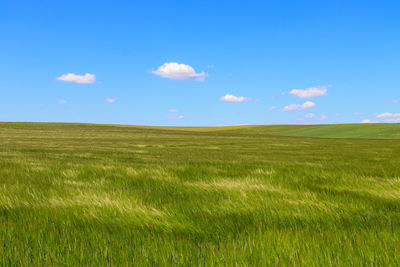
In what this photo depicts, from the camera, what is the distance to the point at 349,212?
3105 millimetres

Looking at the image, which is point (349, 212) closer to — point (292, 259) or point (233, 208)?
point (233, 208)

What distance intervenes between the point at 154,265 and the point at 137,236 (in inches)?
24.6

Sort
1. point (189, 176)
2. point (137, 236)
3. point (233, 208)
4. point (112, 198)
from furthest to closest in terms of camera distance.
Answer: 1. point (189, 176)
2. point (112, 198)
3. point (233, 208)
4. point (137, 236)

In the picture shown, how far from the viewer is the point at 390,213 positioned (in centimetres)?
305

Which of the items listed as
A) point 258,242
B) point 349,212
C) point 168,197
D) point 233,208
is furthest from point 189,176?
point 258,242

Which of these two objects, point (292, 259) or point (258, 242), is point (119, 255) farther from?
point (292, 259)

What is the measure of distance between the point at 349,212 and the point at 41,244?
3226mm

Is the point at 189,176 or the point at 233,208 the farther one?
the point at 189,176

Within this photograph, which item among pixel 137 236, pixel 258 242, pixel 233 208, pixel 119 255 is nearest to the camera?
pixel 119 255

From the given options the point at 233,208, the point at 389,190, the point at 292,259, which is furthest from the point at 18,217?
the point at 389,190

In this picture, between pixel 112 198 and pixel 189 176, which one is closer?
pixel 112 198

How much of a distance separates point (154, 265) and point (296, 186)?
11.9 ft

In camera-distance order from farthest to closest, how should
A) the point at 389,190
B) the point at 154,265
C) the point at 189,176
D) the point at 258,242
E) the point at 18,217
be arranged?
1. the point at 189,176
2. the point at 389,190
3. the point at 18,217
4. the point at 258,242
5. the point at 154,265

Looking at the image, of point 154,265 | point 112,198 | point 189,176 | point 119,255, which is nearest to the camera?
point 154,265
